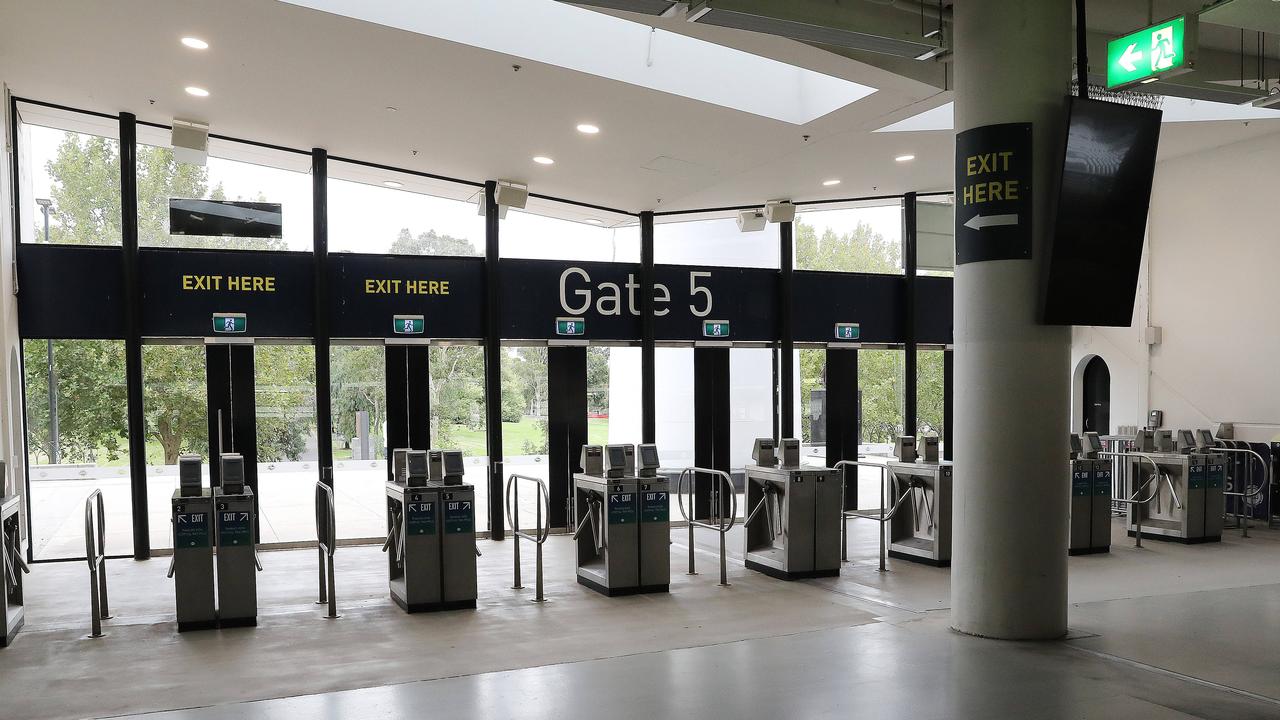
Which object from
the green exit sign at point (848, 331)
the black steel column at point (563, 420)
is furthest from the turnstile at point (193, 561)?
the green exit sign at point (848, 331)

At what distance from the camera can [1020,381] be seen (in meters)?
5.60

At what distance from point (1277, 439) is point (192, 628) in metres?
11.3

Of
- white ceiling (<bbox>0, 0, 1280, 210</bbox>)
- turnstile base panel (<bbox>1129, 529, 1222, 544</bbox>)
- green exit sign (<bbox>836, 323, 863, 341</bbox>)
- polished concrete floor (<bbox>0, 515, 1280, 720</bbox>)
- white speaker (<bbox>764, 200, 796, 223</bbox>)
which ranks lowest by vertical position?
turnstile base panel (<bbox>1129, 529, 1222, 544</bbox>)

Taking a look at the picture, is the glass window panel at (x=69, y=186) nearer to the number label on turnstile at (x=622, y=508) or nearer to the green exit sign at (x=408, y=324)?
the green exit sign at (x=408, y=324)

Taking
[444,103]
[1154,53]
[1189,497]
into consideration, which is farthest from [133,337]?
[1189,497]

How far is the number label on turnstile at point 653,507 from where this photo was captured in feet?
24.3

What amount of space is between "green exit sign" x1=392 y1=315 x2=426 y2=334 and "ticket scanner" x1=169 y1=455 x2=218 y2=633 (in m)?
3.99

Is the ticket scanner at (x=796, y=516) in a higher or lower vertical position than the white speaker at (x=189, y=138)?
lower

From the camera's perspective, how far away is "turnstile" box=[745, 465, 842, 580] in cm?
785

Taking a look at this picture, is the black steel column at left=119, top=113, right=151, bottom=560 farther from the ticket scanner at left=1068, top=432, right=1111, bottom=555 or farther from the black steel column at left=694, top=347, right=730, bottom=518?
the ticket scanner at left=1068, top=432, right=1111, bottom=555

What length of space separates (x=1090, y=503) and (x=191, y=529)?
321 inches

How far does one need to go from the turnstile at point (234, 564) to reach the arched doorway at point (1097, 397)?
1106 centimetres

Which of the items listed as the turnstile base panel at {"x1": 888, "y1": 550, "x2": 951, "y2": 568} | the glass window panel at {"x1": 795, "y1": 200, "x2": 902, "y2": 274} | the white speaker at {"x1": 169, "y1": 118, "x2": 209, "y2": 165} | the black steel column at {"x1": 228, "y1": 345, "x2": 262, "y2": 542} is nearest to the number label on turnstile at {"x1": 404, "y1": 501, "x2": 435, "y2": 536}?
the black steel column at {"x1": 228, "y1": 345, "x2": 262, "y2": 542}

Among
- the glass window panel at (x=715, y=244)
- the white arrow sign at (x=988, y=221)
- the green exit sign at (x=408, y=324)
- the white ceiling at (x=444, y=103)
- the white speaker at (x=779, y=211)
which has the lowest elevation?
the green exit sign at (x=408, y=324)
